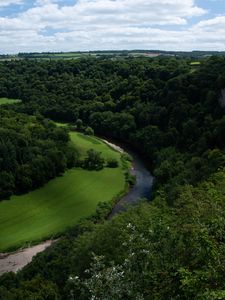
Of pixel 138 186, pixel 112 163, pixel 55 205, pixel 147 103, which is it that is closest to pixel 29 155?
pixel 112 163

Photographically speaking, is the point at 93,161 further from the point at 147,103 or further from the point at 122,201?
the point at 147,103

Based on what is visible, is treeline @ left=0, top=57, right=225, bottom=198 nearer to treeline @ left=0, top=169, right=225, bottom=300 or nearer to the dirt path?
the dirt path

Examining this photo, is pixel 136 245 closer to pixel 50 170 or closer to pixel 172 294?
pixel 172 294

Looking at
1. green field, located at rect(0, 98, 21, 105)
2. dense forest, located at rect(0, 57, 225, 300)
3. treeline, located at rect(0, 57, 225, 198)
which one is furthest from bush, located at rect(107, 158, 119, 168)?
green field, located at rect(0, 98, 21, 105)

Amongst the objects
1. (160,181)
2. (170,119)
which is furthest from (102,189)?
(170,119)

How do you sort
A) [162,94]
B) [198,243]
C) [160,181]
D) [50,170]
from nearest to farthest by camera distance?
1. [198,243]
2. [160,181]
3. [50,170]
4. [162,94]
